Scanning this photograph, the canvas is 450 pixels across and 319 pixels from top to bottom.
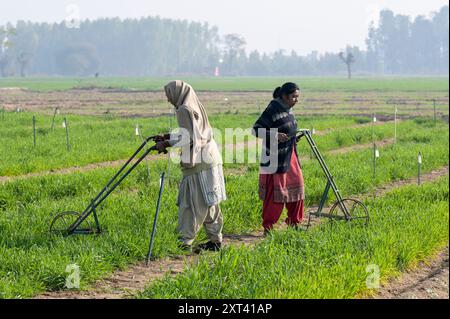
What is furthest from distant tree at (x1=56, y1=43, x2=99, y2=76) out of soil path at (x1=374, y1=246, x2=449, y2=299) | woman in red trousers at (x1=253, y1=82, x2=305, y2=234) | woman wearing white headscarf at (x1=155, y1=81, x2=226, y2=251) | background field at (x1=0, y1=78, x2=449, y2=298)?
soil path at (x1=374, y1=246, x2=449, y2=299)

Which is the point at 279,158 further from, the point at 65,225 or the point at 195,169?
the point at 65,225

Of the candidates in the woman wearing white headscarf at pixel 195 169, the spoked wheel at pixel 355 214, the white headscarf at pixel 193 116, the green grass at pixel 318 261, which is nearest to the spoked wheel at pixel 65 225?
the woman wearing white headscarf at pixel 195 169

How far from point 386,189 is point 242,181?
8.32 ft

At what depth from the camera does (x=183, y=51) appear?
571ft

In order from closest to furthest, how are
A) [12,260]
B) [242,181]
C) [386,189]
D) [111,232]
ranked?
1. [12,260]
2. [111,232]
3. [242,181]
4. [386,189]

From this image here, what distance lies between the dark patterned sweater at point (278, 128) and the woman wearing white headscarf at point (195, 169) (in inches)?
28.9

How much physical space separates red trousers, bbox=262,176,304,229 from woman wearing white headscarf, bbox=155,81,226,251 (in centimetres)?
76

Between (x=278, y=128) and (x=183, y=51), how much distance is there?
168609mm

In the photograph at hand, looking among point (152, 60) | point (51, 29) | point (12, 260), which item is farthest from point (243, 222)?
point (51, 29)

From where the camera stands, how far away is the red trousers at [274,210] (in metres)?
8.08

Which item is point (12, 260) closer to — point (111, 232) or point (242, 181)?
point (111, 232)

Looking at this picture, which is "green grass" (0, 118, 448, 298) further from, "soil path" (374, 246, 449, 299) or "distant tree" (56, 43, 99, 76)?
"distant tree" (56, 43, 99, 76)

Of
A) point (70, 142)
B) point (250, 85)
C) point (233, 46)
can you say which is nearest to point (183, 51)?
point (233, 46)
